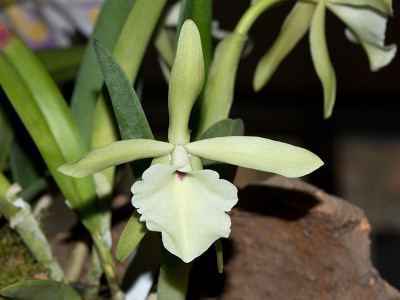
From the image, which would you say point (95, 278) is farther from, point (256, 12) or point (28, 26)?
point (28, 26)

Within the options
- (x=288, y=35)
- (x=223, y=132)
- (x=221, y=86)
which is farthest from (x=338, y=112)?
(x=223, y=132)

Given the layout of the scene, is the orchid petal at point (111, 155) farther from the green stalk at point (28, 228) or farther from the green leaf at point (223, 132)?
the green stalk at point (28, 228)

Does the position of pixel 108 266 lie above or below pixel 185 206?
below

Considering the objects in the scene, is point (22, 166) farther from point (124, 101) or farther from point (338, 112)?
point (338, 112)

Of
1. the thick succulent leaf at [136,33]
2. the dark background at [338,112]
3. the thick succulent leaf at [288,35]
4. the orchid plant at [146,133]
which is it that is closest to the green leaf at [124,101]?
the orchid plant at [146,133]

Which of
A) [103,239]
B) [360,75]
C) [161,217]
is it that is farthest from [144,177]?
[360,75]

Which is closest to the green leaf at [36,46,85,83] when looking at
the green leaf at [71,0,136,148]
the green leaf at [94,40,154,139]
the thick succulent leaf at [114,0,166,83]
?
the green leaf at [71,0,136,148]

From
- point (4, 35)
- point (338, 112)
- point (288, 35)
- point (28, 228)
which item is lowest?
point (338, 112)
